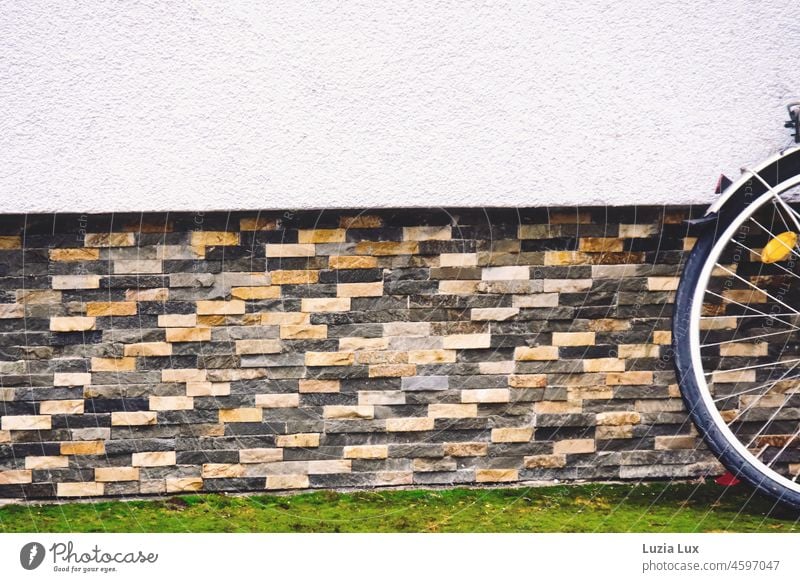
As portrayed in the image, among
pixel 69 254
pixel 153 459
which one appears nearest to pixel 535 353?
pixel 153 459

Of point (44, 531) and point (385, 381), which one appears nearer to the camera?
point (44, 531)

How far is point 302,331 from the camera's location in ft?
9.12

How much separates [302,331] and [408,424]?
1.56 ft

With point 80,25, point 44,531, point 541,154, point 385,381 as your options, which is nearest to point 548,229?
point 541,154

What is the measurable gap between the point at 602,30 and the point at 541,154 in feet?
1.46

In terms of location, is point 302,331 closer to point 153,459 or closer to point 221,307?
point 221,307

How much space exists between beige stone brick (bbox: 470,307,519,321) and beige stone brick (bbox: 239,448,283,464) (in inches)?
31.5

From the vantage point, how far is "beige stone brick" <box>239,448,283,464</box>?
2814 mm

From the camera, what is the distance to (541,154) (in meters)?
2.75

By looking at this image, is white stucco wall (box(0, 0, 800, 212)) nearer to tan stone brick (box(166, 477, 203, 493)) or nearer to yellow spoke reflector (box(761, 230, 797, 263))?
yellow spoke reflector (box(761, 230, 797, 263))

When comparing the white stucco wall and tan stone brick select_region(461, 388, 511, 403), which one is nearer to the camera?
the white stucco wall

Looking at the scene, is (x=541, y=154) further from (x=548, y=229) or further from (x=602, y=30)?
(x=602, y=30)

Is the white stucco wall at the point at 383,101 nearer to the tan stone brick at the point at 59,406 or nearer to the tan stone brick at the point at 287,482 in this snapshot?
the tan stone brick at the point at 59,406

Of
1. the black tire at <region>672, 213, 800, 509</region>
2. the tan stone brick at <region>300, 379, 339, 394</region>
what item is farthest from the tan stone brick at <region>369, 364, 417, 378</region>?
the black tire at <region>672, 213, 800, 509</region>
